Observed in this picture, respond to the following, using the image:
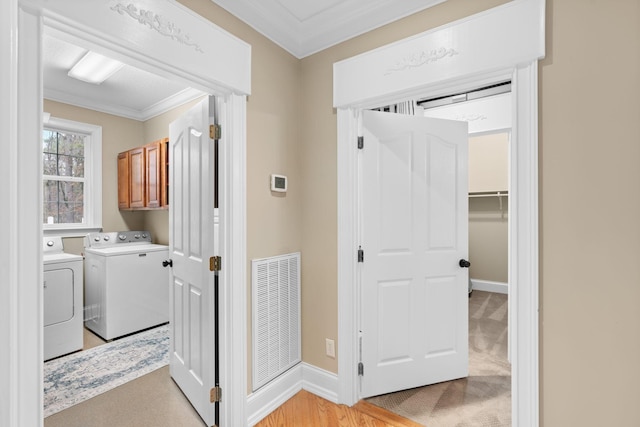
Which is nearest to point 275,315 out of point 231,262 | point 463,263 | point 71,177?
point 231,262

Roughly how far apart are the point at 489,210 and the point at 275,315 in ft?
14.1

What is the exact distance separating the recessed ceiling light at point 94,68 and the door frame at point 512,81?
6.97ft

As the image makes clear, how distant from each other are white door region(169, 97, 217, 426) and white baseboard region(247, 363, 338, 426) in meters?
0.26

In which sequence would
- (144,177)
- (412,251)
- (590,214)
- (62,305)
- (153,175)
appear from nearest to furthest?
(590,214), (412,251), (62,305), (153,175), (144,177)

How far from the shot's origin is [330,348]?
2.22 meters

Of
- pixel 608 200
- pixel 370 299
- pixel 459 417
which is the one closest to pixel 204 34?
pixel 370 299

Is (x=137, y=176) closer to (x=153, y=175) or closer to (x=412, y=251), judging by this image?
(x=153, y=175)

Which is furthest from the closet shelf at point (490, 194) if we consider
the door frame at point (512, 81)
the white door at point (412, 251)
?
the door frame at point (512, 81)

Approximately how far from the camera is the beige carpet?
199 cm

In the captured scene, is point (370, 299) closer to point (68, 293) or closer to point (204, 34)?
point (204, 34)

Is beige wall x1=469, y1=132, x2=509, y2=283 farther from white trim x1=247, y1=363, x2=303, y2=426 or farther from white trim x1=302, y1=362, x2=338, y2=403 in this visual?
white trim x1=247, y1=363, x2=303, y2=426

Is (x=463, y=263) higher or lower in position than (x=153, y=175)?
lower

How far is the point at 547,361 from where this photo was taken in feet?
4.95

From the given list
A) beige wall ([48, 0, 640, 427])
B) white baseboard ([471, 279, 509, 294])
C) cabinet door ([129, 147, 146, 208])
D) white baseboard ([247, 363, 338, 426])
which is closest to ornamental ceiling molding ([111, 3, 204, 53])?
beige wall ([48, 0, 640, 427])
